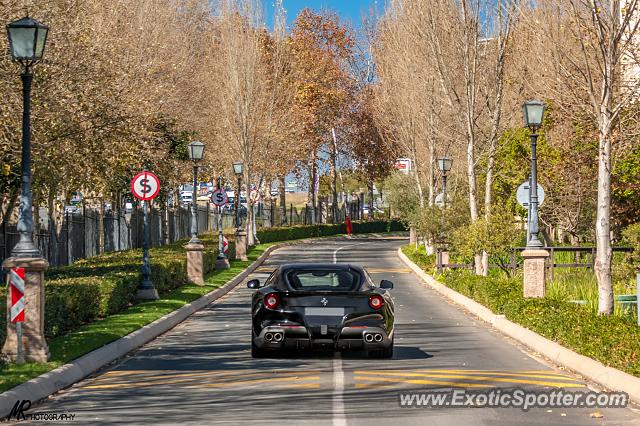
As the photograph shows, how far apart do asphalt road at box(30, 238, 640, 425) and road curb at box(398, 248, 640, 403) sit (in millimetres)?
272

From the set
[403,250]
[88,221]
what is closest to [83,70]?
[88,221]

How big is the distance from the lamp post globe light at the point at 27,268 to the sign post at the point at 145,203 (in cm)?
1202

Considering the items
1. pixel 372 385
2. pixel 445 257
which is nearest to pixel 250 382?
pixel 372 385

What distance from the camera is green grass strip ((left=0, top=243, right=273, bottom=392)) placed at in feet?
46.0

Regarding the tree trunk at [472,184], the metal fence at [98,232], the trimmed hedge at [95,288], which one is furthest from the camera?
the metal fence at [98,232]

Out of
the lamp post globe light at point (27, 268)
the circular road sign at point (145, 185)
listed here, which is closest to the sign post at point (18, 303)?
the lamp post globe light at point (27, 268)

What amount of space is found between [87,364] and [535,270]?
12.2m

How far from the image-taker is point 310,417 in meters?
11.2

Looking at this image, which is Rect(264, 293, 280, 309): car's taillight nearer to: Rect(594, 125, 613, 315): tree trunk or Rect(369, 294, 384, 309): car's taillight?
Rect(369, 294, 384, 309): car's taillight

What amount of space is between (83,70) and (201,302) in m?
6.94

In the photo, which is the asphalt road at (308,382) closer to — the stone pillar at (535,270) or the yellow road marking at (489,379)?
the yellow road marking at (489,379)

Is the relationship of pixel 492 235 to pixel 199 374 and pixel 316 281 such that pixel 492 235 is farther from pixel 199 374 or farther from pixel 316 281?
pixel 199 374

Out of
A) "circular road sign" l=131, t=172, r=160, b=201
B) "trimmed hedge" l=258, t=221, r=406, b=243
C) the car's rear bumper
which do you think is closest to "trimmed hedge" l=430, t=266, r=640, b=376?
the car's rear bumper

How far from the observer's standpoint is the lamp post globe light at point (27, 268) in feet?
49.4
